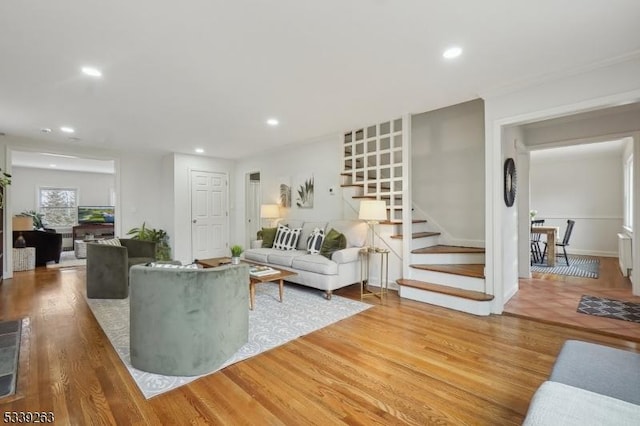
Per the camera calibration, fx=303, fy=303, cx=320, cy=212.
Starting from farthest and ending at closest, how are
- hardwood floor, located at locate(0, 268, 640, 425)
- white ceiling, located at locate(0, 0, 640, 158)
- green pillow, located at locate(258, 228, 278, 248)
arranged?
green pillow, located at locate(258, 228, 278, 248) < white ceiling, located at locate(0, 0, 640, 158) < hardwood floor, located at locate(0, 268, 640, 425)

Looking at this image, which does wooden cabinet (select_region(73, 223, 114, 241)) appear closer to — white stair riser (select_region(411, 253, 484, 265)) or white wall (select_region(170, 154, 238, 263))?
white wall (select_region(170, 154, 238, 263))

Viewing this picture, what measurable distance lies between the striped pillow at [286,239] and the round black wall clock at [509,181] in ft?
9.98

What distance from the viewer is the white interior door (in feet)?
22.2

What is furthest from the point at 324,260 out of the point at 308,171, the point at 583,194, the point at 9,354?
the point at 583,194

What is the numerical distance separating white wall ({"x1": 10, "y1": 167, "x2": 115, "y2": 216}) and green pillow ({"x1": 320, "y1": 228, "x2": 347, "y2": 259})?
8.88 metres

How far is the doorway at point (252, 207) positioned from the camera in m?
7.34

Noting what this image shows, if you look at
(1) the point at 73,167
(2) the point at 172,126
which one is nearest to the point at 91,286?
(2) the point at 172,126

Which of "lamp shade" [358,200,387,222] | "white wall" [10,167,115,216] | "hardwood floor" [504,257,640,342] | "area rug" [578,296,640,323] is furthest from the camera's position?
"white wall" [10,167,115,216]

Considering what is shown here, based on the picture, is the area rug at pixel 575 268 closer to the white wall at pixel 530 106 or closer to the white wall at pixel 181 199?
the white wall at pixel 530 106

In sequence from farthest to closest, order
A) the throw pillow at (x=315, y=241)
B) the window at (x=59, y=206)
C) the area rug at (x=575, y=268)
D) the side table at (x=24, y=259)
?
1. the window at (x=59, y=206)
2. the side table at (x=24, y=259)
3. the area rug at (x=575, y=268)
4. the throw pillow at (x=315, y=241)

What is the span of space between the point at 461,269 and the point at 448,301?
54cm

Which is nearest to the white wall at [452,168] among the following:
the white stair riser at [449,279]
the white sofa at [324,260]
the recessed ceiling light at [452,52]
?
the white stair riser at [449,279]

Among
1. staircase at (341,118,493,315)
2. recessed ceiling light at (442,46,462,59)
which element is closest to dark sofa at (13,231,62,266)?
staircase at (341,118,493,315)

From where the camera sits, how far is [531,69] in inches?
109
